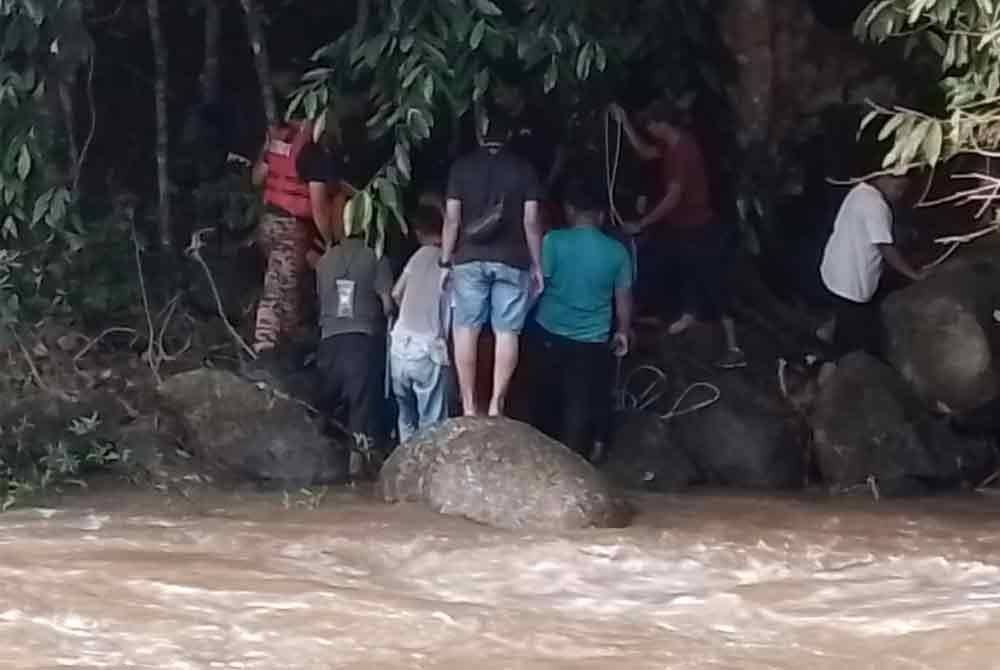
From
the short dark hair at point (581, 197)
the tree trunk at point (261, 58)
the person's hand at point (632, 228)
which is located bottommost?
the person's hand at point (632, 228)

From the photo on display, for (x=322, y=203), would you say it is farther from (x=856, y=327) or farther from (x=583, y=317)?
(x=856, y=327)

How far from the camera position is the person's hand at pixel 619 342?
1045 centimetres

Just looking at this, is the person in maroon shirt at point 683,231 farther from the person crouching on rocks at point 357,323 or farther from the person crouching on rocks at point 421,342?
the person crouching on rocks at point 357,323

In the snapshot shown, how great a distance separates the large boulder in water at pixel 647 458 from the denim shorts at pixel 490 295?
0.98 meters

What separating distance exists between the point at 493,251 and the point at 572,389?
97cm

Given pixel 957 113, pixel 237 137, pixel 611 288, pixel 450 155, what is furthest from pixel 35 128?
pixel 957 113

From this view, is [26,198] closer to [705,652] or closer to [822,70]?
[822,70]

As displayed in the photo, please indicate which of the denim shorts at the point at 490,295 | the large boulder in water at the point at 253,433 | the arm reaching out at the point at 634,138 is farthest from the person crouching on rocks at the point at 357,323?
the arm reaching out at the point at 634,138

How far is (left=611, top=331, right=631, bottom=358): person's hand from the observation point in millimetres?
10453

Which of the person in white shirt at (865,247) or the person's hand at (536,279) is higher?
the person in white shirt at (865,247)

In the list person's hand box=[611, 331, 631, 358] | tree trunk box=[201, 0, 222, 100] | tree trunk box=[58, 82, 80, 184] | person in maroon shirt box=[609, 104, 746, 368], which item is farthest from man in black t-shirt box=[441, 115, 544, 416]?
tree trunk box=[58, 82, 80, 184]

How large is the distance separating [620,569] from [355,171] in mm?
3784

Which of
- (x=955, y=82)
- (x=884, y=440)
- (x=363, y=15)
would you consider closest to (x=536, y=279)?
(x=363, y=15)

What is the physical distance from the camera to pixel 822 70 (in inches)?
461
